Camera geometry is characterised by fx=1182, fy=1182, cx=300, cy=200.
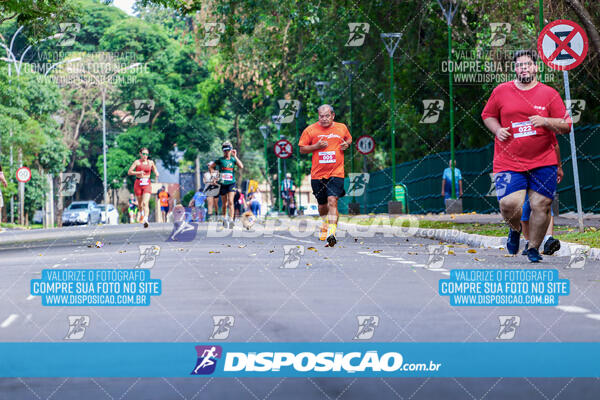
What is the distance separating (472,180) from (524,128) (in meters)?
25.4

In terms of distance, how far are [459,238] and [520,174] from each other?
8.41 metres

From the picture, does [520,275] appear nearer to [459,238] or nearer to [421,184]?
[459,238]

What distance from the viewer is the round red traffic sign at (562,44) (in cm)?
1573

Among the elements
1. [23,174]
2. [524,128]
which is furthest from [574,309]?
[23,174]

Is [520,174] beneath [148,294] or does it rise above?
above

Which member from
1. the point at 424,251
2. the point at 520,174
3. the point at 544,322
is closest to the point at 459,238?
the point at 424,251

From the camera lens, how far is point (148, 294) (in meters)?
9.55

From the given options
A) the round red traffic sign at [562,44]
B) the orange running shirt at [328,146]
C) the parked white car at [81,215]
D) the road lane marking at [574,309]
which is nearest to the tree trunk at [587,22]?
the round red traffic sign at [562,44]

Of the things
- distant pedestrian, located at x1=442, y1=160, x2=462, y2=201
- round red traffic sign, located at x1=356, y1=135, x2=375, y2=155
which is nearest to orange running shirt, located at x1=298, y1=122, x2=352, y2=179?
distant pedestrian, located at x1=442, y1=160, x2=462, y2=201

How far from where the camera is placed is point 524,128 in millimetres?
11672

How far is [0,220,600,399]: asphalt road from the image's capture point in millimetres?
4625

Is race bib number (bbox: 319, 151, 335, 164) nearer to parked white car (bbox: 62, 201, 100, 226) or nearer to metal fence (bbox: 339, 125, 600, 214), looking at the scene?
metal fence (bbox: 339, 125, 600, 214)

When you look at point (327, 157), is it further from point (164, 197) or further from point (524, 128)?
point (164, 197)

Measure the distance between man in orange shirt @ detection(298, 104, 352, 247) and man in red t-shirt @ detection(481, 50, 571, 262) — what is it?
4.26 meters
